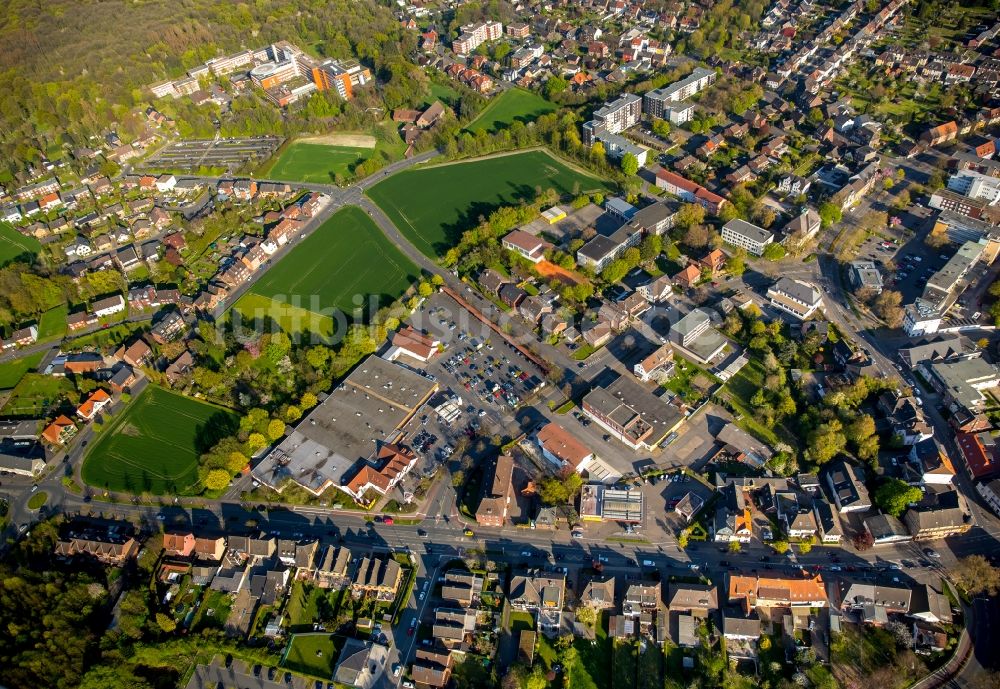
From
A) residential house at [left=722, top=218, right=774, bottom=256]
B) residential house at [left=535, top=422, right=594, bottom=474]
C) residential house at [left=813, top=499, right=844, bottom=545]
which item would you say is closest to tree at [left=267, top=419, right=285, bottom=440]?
residential house at [left=535, top=422, right=594, bottom=474]

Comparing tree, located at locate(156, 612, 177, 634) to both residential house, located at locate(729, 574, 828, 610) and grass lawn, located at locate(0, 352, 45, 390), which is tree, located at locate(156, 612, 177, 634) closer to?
grass lawn, located at locate(0, 352, 45, 390)

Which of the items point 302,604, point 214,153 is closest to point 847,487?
point 302,604

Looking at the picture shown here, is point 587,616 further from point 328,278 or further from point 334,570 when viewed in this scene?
point 328,278

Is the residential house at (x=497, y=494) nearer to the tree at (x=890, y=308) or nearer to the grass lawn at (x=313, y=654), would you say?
the grass lawn at (x=313, y=654)

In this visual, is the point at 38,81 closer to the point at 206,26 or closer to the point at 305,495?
the point at 206,26

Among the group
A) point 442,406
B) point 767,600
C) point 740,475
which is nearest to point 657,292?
point 740,475

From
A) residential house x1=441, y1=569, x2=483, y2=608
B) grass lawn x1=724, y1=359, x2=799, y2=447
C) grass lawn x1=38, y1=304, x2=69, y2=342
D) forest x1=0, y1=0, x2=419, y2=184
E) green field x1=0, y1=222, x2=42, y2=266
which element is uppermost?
forest x1=0, y1=0, x2=419, y2=184
